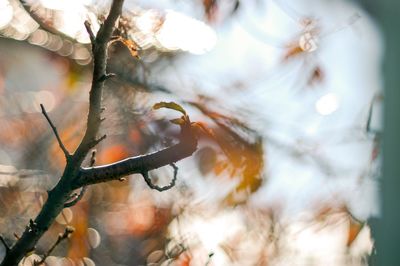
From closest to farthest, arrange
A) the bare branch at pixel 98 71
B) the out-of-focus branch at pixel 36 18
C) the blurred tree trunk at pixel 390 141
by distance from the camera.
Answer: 1. the bare branch at pixel 98 71
2. the blurred tree trunk at pixel 390 141
3. the out-of-focus branch at pixel 36 18

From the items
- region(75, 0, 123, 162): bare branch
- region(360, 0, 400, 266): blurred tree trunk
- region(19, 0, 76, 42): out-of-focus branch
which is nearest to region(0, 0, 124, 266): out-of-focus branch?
region(75, 0, 123, 162): bare branch

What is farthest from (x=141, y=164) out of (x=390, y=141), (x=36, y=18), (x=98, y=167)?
(x=36, y=18)

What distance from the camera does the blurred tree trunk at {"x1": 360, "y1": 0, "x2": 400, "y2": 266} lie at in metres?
1.27

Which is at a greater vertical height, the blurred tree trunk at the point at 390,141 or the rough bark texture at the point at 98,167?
the rough bark texture at the point at 98,167

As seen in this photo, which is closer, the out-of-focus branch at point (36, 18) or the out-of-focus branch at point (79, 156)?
the out-of-focus branch at point (79, 156)

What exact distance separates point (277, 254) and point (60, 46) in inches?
42.7

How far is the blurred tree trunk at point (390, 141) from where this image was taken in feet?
4.18

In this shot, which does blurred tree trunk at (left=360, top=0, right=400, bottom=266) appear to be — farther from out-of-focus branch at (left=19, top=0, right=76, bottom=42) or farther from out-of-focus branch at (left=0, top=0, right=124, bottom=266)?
out-of-focus branch at (left=19, top=0, right=76, bottom=42)

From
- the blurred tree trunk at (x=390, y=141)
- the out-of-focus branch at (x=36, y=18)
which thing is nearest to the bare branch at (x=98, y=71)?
the blurred tree trunk at (x=390, y=141)

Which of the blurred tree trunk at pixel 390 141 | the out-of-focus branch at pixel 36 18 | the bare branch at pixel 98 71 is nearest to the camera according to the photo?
the bare branch at pixel 98 71

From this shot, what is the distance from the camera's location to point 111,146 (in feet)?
7.11

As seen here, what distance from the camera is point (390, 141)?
131cm

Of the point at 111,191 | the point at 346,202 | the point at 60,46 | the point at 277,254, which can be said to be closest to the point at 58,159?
the point at 111,191

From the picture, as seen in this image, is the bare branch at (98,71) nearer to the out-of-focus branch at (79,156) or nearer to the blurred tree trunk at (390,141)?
the out-of-focus branch at (79,156)
